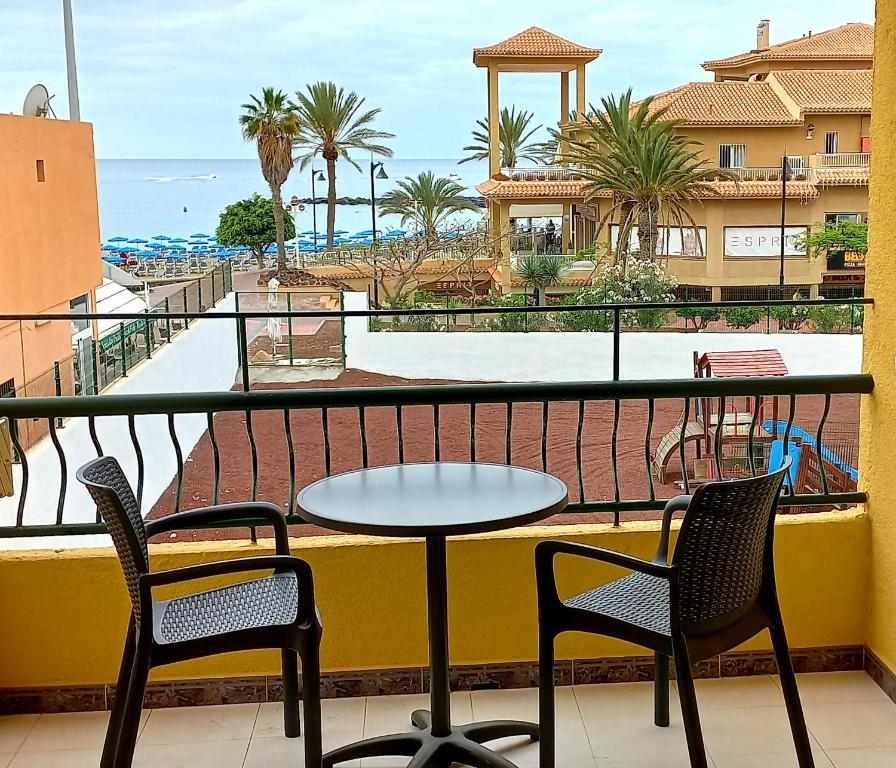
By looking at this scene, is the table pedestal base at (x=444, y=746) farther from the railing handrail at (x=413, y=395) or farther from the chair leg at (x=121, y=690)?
the railing handrail at (x=413, y=395)

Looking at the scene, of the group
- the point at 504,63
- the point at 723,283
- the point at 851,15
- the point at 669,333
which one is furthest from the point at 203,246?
the point at 669,333

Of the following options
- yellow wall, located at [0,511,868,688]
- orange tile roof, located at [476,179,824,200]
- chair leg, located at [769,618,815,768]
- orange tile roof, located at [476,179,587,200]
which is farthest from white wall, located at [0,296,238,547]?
orange tile roof, located at [476,179,587,200]

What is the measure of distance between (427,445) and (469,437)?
693 cm

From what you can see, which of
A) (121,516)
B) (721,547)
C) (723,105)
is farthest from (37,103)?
(723,105)

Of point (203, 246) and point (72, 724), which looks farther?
point (203, 246)

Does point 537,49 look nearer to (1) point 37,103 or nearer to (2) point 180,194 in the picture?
(1) point 37,103

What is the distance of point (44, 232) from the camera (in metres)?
13.5

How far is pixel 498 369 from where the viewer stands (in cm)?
1948

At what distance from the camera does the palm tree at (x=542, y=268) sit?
3144 cm

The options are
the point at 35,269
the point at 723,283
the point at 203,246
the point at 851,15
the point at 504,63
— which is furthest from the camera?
the point at 203,246

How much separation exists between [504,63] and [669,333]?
20566 mm

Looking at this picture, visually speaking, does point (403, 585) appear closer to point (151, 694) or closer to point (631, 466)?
point (151, 694)

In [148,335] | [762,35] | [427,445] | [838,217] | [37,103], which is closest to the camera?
[148,335]

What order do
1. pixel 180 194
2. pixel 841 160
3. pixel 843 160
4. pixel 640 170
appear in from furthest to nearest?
pixel 180 194
pixel 843 160
pixel 841 160
pixel 640 170
